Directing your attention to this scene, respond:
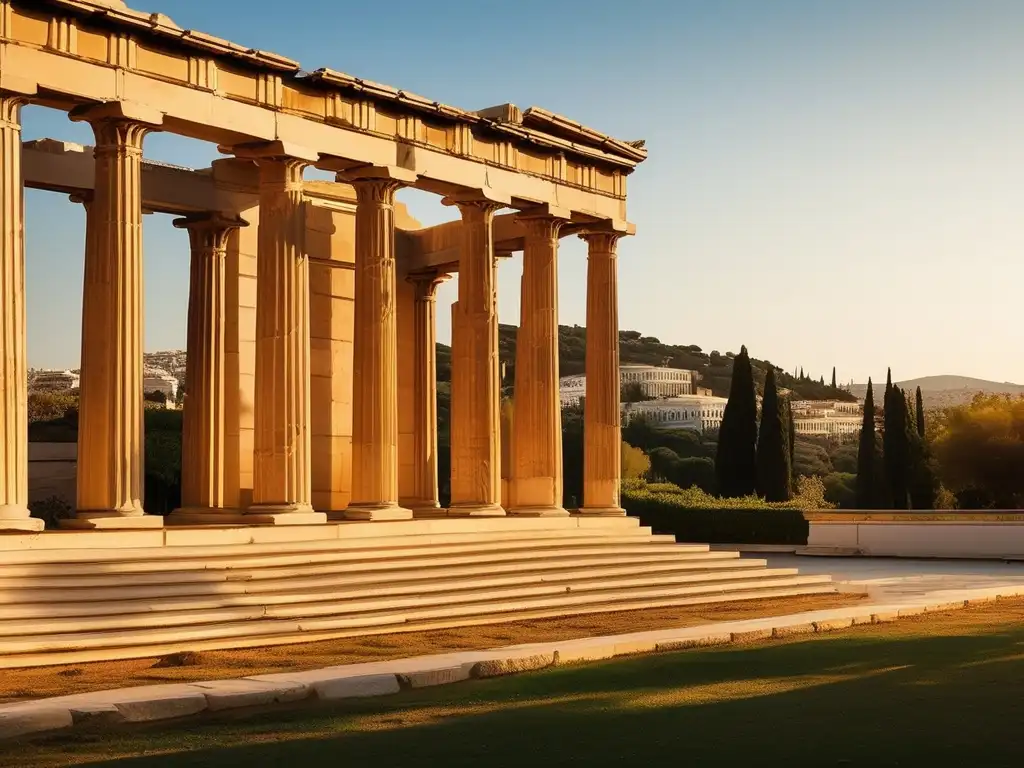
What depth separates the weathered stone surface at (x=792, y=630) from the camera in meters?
25.9

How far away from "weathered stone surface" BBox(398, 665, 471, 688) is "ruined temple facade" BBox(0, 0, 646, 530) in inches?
394

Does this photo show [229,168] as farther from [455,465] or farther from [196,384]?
[455,465]

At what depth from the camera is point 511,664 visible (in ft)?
66.5

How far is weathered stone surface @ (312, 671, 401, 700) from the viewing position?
1766 centimetres

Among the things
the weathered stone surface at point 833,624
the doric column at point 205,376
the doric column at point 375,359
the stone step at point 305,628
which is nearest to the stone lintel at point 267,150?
the doric column at point 375,359

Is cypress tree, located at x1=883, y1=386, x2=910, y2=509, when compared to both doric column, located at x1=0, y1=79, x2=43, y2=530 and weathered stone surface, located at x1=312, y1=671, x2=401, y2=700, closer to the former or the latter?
doric column, located at x1=0, y1=79, x2=43, y2=530

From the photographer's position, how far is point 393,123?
34.2 m

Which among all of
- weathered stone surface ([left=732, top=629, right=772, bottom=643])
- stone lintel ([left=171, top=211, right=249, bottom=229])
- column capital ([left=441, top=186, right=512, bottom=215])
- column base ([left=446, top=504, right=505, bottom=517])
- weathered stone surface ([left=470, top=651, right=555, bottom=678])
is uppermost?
column capital ([left=441, top=186, right=512, bottom=215])

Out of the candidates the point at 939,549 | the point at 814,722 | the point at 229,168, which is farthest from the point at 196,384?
the point at 939,549

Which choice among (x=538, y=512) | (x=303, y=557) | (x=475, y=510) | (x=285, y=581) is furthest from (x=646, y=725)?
(x=538, y=512)

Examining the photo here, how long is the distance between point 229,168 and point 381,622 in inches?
553

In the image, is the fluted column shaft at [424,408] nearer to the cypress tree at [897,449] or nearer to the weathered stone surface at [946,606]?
the weathered stone surface at [946,606]

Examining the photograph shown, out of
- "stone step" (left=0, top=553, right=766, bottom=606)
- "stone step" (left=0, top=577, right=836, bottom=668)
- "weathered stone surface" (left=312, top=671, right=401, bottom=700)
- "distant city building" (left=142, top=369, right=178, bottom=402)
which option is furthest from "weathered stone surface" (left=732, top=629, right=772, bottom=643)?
"distant city building" (left=142, top=369, right=178, bottom=402)

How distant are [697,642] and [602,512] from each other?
1603 centimetres
